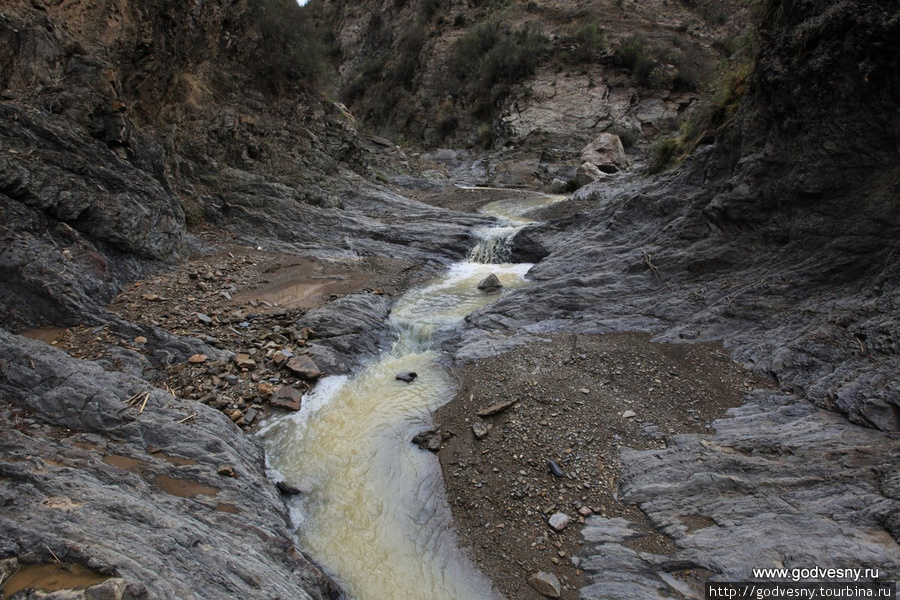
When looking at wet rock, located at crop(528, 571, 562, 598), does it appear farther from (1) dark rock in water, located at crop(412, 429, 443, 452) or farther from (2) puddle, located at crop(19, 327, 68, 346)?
(2) puddle, located at crop(19, 327, 68, 346)

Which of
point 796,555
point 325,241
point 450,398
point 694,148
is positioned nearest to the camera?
point 796,555

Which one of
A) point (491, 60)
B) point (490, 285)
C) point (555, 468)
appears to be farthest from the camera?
point (491, 60)

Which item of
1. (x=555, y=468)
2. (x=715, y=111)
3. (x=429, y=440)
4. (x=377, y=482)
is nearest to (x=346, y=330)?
(x=429, y=440)

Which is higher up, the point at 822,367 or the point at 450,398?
the point at 822,367

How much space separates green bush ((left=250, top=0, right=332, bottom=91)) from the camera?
1489cm

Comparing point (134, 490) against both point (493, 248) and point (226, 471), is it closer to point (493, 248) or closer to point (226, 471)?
point (226, 471)

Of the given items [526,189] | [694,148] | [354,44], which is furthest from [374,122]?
[694,148]

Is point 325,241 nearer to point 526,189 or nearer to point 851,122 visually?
point 851,122

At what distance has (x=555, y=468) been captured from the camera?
469 centimetres

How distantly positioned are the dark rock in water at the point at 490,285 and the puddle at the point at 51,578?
8385 mm

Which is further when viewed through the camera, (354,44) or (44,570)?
(354,44)

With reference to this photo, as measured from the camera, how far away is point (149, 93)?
425 inches

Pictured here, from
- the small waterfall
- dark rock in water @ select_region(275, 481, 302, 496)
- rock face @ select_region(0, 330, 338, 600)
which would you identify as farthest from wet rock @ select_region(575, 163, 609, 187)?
rock face @ select_region(0, 330, 338, 600)

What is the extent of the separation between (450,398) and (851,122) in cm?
657
